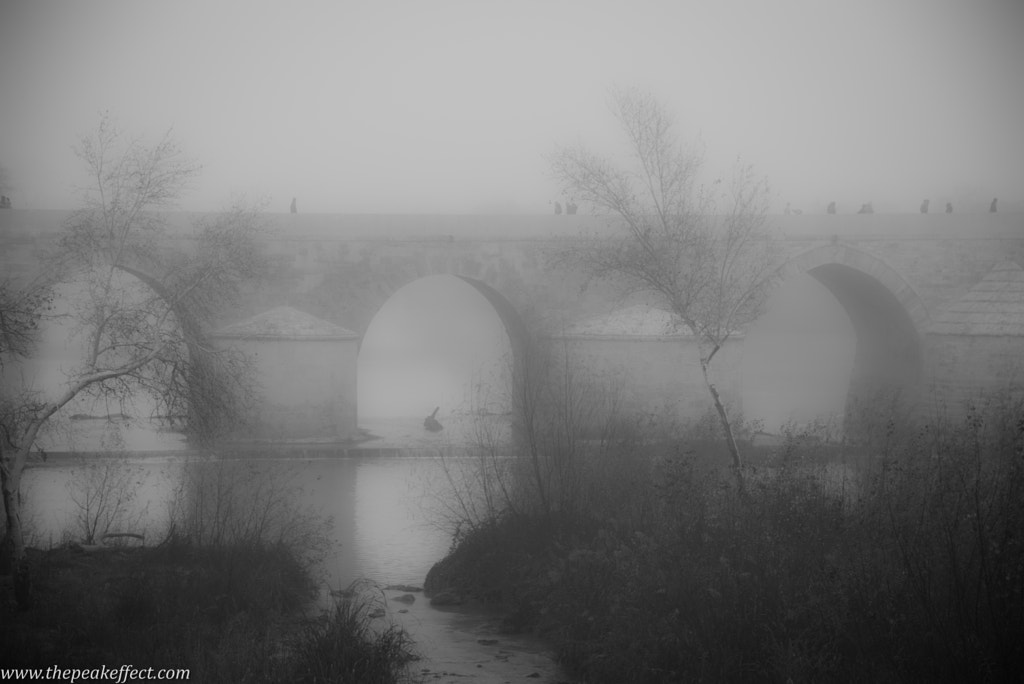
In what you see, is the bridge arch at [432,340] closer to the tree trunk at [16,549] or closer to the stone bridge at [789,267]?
the stone bridge at [789,267]

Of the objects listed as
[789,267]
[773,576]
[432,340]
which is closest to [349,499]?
[773,576]

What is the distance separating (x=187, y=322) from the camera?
31.8ft

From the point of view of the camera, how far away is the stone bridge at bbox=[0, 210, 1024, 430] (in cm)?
1891

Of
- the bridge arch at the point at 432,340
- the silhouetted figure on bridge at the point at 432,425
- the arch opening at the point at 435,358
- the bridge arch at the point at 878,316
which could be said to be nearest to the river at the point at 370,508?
the silhouetted figure on bridge at the point at 432,425

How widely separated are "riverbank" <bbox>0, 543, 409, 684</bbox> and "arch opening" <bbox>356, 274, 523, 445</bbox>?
7.65 m

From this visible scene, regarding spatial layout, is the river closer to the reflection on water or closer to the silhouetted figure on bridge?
the reflection on water

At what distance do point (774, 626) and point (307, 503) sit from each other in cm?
808

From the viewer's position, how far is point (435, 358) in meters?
47.1

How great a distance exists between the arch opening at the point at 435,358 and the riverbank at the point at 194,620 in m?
7.65

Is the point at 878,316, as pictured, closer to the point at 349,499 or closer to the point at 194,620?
the point at 349,499

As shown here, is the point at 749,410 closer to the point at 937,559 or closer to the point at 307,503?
the point at 307,503

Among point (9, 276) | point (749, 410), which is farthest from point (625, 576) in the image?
point (749, 410)

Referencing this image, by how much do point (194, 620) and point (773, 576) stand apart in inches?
182

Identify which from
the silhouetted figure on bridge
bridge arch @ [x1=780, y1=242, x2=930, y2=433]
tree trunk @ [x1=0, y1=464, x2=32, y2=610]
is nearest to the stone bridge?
bridge arch @ [x1=780, y1=242, x2=930, y2=433]
